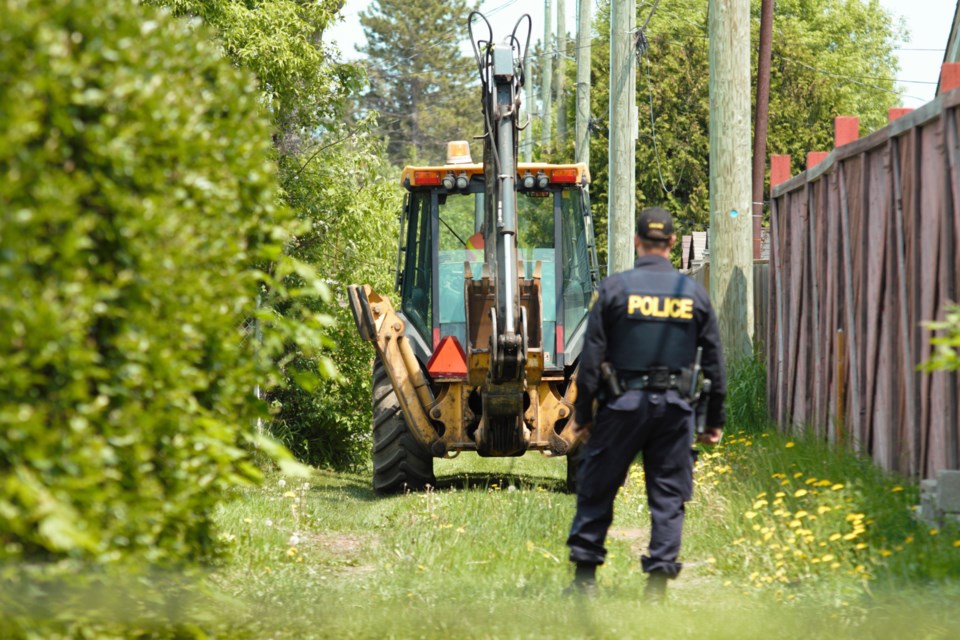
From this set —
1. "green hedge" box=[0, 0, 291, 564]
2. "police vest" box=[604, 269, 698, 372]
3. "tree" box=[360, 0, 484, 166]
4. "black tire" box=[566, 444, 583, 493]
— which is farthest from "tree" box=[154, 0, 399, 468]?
"tree" box=[360, 0, 484, 166]

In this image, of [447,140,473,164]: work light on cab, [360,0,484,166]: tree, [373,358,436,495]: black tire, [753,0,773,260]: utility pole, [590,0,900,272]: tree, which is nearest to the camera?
[373,358,436,495]: black tire

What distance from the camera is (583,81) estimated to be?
26953mm

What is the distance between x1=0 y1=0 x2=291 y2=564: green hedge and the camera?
11.7 ft

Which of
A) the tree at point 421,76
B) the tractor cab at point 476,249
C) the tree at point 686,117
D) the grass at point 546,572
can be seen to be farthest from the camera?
the tree at point 421,76

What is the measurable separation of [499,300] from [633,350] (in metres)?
3.40

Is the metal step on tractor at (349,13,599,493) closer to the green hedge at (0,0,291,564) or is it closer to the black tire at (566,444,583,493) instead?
the black tire at (566,444,583,493)

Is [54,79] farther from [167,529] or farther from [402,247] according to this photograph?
[402,247]

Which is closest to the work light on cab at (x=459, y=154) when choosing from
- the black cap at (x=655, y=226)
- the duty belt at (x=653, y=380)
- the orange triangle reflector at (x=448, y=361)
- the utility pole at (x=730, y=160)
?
the orange triangle reflector at (x=448, y=361)

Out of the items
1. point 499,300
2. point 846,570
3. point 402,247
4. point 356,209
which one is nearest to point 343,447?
point 356,209

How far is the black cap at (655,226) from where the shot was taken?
700 cm

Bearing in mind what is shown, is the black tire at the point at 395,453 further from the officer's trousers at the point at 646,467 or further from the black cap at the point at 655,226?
the black cap at the point at 655,226

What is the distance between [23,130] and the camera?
3.52m

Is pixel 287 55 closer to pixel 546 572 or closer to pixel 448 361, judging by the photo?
pixel 448 361

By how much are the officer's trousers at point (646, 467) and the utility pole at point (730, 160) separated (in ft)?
21.7
